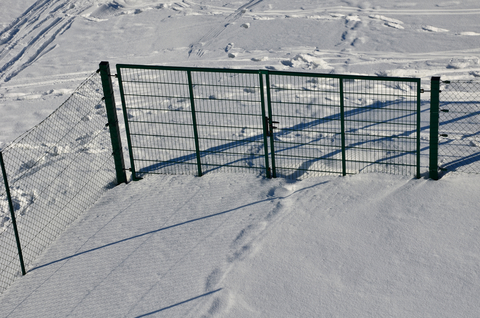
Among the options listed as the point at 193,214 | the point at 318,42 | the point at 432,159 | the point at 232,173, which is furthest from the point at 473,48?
the point at 193,214

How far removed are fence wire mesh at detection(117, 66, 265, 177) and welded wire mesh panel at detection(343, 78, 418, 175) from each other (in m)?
1.36

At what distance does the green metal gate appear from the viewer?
8789mm

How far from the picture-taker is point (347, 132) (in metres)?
10.0

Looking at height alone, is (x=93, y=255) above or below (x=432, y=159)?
below

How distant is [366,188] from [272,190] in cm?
122

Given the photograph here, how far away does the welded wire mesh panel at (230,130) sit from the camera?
9.41m

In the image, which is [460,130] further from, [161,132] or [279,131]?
[161,132]

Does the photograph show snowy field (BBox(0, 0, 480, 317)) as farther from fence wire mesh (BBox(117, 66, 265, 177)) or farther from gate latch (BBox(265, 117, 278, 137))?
gate latch (BBox(265, 117, 278, 137))

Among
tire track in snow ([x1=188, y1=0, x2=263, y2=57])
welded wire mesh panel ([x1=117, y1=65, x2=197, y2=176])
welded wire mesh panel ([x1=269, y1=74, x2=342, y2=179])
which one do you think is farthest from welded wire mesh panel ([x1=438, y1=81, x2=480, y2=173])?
tire track in snow ([x1=188, y1=0, x2=263, y2=57])

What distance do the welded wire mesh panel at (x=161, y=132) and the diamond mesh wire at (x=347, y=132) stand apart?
138 centimetres

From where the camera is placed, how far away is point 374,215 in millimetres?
7938

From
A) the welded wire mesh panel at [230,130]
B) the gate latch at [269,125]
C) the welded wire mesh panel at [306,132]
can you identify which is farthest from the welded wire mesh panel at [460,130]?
the welded wire mesh panel at [230,130]

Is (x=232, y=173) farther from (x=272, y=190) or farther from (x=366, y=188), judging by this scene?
(x=366, y=188)

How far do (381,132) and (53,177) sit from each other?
4932 millimetres
